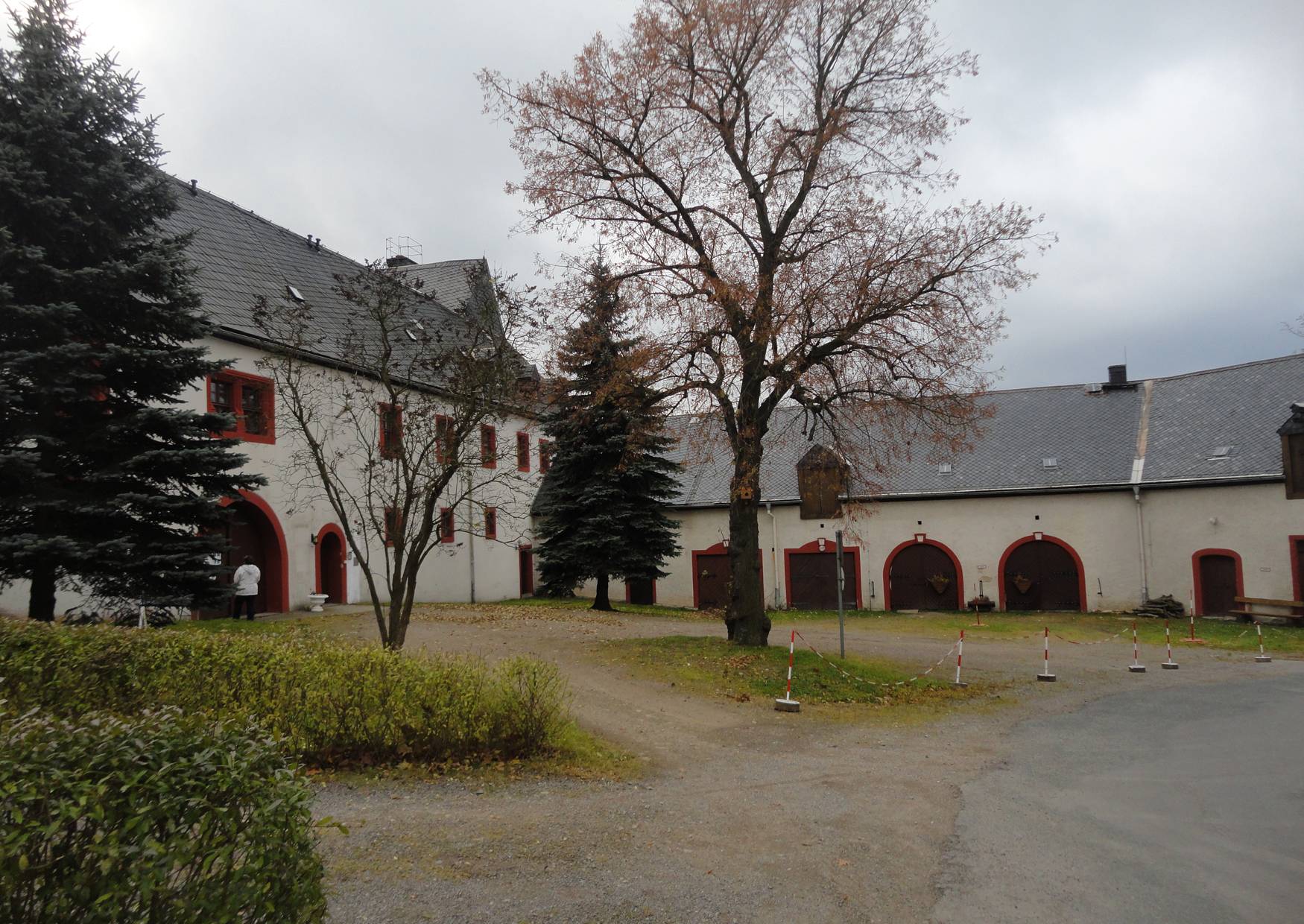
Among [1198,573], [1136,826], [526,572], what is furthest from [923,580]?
[1136,826]

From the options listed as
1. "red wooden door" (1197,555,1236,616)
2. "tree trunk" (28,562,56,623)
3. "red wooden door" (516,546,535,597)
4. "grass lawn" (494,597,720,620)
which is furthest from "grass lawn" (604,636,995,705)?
"red wooden door" (516,546,535,597)

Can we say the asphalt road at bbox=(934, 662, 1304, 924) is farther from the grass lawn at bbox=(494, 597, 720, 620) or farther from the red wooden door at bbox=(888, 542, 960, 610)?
the red wooden door at bbox=(888, 542, 960, 610)

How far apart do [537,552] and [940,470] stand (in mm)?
15073

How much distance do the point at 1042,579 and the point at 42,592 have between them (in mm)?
28404

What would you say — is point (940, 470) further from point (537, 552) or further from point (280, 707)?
point (280, 707)

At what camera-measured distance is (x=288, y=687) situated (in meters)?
8.32

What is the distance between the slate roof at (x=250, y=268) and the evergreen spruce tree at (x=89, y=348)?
4.52 m

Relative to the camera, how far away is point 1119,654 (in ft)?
67.7

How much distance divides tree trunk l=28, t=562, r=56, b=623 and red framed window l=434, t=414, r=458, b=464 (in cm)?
626

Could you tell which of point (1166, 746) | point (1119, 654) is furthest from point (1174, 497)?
point (1166, 746)

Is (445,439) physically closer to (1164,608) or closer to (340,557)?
(340,557)

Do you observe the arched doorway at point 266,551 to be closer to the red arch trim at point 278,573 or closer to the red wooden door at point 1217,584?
the red arch trim at point 278,573

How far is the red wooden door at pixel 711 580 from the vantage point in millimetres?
34281

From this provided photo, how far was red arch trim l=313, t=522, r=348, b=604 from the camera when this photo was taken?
23.6 metres
